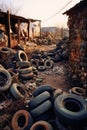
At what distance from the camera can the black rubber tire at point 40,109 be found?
5660 mm

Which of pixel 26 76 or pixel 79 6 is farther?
pixel 79 6

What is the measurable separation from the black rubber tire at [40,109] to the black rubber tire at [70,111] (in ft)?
1.08

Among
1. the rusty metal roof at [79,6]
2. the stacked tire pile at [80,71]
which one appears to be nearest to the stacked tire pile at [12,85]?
the stacked tire pile at [80,71]

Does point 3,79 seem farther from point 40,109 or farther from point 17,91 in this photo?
point 40,109

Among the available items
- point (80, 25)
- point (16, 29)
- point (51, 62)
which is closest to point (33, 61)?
point (51, 62)

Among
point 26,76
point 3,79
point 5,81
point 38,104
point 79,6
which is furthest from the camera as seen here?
point 79,6

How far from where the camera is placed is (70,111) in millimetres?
5227

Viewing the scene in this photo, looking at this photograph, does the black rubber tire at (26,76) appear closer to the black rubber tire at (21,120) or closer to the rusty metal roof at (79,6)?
the black rubber tire at (21,120)

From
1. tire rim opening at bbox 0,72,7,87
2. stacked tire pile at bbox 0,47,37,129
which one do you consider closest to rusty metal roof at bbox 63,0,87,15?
stacked tire pile at bbox 0,47,37,129

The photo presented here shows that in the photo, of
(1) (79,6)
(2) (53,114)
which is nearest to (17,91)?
(2) (53,114)

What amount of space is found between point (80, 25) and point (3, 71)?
4.79 meters

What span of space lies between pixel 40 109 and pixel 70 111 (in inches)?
37.3

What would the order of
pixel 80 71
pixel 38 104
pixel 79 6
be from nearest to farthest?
pixel 38 104
pixel 80 71
pixel 79 6

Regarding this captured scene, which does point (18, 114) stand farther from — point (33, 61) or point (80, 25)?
point (33, 61)
